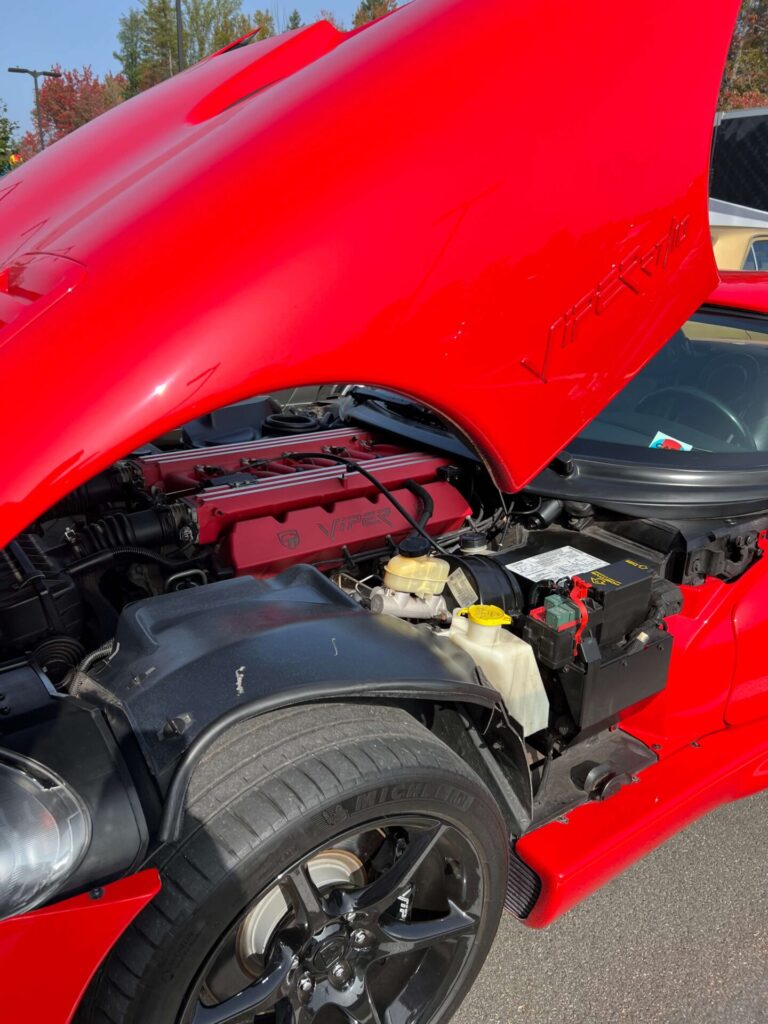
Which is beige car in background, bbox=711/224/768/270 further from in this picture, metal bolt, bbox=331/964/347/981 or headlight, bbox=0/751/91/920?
headlight, bbox=0/751/91/920

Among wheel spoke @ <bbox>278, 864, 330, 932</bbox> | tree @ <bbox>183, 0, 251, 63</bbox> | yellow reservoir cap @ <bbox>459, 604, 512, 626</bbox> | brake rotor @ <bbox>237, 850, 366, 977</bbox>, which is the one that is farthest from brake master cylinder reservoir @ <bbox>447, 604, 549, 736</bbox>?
tree @ <bbox>183, 0, 251, 63</bbox>

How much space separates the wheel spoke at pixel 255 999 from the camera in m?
1.44

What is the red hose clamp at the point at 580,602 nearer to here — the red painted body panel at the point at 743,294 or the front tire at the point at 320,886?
the front tire at the point at 320,886

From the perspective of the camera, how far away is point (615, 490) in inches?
92.3

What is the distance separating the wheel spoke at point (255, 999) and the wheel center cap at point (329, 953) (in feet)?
0.21

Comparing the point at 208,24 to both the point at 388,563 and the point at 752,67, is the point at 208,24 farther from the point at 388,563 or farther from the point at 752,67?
the point at 388,563

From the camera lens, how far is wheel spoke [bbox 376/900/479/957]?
1.65 m

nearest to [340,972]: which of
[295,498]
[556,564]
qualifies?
[556,564]

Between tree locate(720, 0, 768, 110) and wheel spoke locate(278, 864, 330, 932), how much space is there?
24133 millimetres

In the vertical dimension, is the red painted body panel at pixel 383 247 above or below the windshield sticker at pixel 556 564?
above

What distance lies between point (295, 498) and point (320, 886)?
112cm

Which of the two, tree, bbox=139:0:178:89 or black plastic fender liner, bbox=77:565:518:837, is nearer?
black plastic fender liner, bbox=77:565:518:837

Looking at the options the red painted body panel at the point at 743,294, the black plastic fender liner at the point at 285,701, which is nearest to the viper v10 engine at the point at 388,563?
the black plastic fender liner at the point at 285,701

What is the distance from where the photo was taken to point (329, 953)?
159 cm
